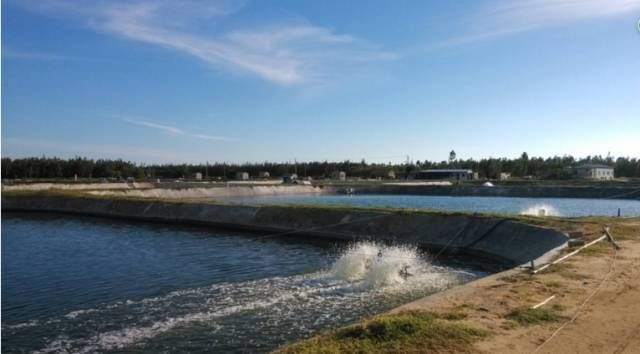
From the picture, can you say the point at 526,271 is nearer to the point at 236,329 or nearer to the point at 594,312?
the point at 594,312

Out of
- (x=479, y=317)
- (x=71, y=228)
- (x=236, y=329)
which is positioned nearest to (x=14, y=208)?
(x=71, y=228)

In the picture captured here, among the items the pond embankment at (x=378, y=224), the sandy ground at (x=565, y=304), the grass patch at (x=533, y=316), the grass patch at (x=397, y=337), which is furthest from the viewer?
→ the pond embankment at (x=378, y=224)

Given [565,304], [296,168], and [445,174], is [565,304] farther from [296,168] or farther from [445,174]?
[296,168]

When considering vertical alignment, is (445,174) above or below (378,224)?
above

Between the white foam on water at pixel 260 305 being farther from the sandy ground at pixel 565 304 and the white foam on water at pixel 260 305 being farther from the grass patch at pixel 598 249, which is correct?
the grass patch at pixel 598 249

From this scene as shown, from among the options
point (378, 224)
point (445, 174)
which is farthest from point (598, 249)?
point (445, 174)

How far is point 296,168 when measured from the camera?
167250 millimetres

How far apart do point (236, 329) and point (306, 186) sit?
8871 centimetres

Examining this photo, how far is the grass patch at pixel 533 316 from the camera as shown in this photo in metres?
10.1

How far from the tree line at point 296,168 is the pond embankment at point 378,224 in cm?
9441

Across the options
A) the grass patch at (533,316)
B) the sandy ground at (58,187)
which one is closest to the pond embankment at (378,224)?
the grass patch at (533,316)

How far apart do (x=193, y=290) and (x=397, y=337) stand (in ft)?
35.1

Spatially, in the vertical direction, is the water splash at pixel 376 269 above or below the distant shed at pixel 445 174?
below

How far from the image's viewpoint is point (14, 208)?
6128 centimetres
